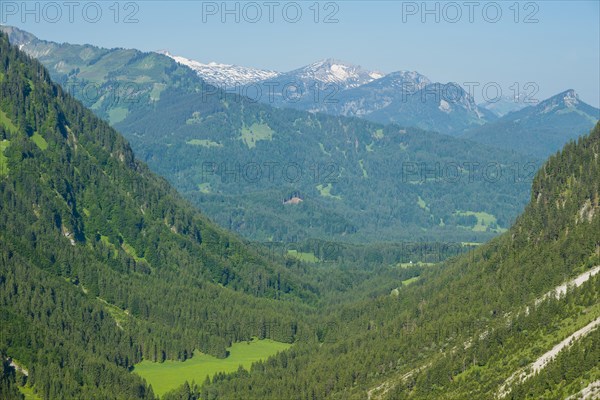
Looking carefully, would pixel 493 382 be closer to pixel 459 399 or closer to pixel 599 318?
pixel 459 399

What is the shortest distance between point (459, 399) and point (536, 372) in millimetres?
17051

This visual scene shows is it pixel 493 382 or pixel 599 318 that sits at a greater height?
pixel 599 318

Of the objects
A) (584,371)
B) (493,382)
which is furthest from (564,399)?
(493,382)

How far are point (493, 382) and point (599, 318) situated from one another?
2307 centimetres

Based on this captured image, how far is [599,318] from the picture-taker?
19688 centimetres

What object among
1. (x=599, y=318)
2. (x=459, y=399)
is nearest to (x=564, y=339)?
(x=599, y=318)

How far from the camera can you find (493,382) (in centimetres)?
19762

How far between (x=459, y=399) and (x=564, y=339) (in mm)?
22803

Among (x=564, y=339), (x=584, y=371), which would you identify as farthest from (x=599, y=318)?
(x=584, y=371)

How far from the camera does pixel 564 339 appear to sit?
19875cm

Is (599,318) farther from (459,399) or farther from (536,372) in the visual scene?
(459,399)

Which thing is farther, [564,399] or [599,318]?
[599,318]

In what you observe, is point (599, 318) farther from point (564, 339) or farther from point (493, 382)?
point (493, 382)

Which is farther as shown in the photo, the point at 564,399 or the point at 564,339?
the point at 564,339
